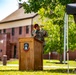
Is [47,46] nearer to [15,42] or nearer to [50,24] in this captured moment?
[50,24]

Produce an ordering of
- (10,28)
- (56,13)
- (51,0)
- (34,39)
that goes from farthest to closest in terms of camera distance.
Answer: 1. (10,28)
2. (56,13)
3. (51,0)
4. (34,39)

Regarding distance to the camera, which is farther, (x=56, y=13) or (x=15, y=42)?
(x=15, y=42)

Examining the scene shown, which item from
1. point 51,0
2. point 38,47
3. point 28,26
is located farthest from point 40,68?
point 28,26

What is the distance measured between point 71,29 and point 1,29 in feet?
102

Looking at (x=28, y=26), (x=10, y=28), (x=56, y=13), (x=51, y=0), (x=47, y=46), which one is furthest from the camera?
(x=10, y=28)

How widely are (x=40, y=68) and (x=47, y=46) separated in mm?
25085

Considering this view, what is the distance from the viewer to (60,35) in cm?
3897

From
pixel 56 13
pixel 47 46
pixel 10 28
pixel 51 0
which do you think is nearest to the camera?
→ pixel 51 0

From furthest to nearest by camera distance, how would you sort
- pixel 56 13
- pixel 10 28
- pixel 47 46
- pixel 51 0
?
pixel 10 28
pixel 47 46
pixel 56 13
pixel 51 0

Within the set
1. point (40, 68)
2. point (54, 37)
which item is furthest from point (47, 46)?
point (40, 68)

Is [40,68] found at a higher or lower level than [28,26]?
lower

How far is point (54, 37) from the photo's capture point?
39.4m

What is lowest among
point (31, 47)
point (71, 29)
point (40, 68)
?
point (40, 68)

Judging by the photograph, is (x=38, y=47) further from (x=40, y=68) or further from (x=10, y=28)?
(x=10, y=28)
